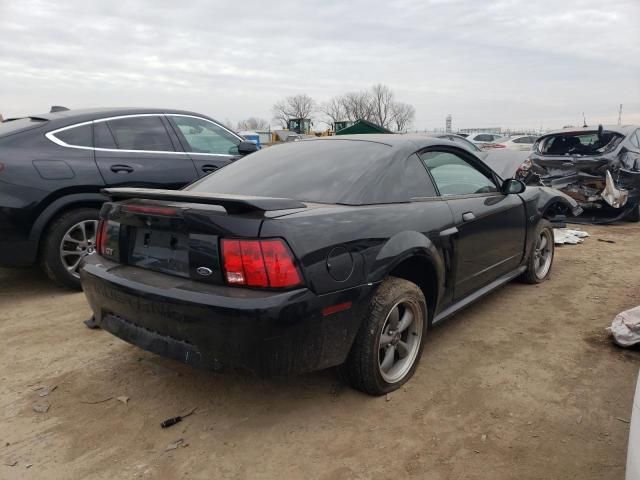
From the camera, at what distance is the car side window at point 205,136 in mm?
5191

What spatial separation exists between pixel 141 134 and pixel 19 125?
1.05 m

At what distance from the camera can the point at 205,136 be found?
5383 millimetres

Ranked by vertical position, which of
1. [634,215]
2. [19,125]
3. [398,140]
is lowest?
[634,215]

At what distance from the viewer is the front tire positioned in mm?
2541

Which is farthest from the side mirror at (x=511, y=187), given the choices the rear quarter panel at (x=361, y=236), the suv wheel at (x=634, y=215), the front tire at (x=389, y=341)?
the suv wheel at (x=634, y=215)

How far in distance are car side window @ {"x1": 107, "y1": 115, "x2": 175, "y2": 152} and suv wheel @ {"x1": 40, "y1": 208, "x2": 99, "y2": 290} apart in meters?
0.78

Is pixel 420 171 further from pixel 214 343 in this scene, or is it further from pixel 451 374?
pixel 214 343

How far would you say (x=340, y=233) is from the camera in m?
2.37

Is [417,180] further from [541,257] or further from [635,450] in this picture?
[541,257]

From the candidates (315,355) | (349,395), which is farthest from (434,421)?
(315,355)

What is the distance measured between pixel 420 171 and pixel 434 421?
1.54m

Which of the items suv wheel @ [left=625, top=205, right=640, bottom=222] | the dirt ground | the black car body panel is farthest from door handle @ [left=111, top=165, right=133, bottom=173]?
suv wheel @ [left=625, top=205, right=640, bottom=222]

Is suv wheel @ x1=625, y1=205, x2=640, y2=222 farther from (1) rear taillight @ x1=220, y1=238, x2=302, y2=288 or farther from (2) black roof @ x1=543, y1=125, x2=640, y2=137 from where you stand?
(1) rear taillight @ x1=220, y1=238, x2=302, y2=288

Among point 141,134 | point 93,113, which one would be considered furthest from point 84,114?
point 141,134
